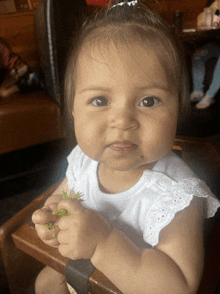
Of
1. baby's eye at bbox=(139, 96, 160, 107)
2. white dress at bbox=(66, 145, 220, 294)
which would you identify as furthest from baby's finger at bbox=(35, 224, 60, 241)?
baby's eye at bbox=(139, 96, 160, 107)

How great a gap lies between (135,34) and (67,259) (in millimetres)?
371

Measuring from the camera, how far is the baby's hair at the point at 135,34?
0.36 meters

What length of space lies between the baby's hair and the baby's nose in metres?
0.09

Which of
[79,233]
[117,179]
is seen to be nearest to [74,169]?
[117,179]

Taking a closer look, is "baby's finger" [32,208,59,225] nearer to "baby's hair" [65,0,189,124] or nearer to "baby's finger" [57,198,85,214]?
"baby's finger" [57,198,85,214]

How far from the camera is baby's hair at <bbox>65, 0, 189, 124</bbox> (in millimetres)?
360

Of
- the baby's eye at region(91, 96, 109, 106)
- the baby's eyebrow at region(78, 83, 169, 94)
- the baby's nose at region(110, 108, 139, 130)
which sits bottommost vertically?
the baby's nose at region(110, 108, 139, 130)

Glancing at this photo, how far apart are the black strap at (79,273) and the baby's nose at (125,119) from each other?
22 cm

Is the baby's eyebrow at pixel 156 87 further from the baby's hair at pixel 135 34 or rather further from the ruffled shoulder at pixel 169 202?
the ruffled shoulder at pixel 169 202

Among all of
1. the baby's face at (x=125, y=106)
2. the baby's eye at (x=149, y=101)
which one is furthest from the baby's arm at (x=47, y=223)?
the baby's eye at (x=149, y=101)

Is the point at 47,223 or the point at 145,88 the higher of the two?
the point at 145,88

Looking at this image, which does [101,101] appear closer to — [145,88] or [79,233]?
[145,88]

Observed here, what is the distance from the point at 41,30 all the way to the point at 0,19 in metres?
0.82

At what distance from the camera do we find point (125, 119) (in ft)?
1.12
